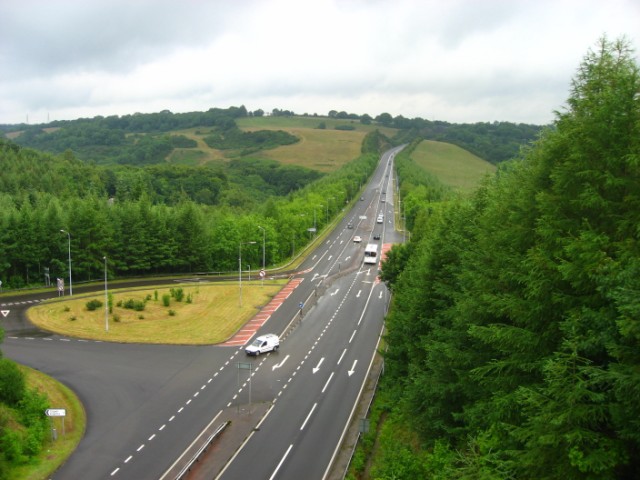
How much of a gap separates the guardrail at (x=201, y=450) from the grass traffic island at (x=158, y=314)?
16.0 metres

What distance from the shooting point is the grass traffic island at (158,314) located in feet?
157

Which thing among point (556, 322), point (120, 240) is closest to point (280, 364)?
point (556, 322)

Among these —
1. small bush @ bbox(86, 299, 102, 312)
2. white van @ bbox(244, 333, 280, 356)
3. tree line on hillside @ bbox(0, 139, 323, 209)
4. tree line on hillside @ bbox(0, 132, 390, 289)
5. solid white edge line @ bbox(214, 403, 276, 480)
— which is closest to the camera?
solid white edge line @ bbox(214, 403, 276, 480)

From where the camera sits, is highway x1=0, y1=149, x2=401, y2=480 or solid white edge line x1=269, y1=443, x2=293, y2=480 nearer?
solid white edge line x1=269, y1=443, x2=293, y2=480

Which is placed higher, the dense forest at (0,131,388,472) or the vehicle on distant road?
the dense forest at (0,131,388,472)

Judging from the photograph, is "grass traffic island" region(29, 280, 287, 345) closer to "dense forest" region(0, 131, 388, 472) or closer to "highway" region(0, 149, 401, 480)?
"highway" region(0, 149, 401, 480)

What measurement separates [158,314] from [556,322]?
46.0 metres

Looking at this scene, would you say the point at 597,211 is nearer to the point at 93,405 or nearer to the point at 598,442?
the point at 598,442

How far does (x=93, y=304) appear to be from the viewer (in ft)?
178

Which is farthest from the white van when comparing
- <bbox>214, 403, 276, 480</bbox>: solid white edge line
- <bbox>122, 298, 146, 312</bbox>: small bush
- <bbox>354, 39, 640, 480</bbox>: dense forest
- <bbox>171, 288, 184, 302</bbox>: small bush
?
<bbox>354, 39, 640, 480</bbox>: dense forest

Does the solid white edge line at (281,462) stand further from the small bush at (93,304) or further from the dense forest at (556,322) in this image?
the small bush at (93,304)

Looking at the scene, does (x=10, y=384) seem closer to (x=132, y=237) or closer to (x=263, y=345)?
(x=263, y=345)

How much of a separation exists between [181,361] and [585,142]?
114 feet

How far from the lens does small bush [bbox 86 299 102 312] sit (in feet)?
176
